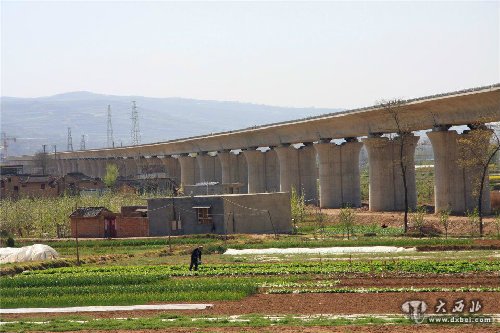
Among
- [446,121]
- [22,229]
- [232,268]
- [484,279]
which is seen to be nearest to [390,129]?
[446,121]

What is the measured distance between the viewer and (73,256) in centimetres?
5534

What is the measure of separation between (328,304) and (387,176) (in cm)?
5077

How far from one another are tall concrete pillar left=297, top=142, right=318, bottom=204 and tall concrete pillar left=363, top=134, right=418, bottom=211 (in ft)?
67.1

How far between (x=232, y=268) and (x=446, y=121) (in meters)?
32.2

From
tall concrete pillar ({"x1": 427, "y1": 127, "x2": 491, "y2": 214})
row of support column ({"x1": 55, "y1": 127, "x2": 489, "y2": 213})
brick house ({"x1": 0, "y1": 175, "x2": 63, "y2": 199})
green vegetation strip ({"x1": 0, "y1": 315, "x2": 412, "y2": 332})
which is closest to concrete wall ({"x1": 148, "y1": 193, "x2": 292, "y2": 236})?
row of support column ({"x1": 55, "y1": 127, "x2": 489, "y2": 213})

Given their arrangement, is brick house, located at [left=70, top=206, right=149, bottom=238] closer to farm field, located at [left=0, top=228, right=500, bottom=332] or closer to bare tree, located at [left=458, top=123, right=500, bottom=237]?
farm field, located at [left=0, top=228, right=500, bottom=332]

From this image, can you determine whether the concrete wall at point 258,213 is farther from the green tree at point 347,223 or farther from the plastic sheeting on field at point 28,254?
the plastic sheeting on field at point 28,254

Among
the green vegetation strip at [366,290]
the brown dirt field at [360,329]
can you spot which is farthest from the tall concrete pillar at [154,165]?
the brown dirt field at [360,329]

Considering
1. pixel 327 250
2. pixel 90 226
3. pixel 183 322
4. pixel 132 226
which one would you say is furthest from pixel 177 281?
pixel 90 226

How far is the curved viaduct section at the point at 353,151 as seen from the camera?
69.1m

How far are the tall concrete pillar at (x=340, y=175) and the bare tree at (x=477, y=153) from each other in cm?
2125

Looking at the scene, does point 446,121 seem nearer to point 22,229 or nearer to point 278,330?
point 22,229

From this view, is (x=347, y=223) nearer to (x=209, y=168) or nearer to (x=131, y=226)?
(x=131, y=226)

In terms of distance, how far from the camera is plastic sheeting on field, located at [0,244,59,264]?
51.7 m
